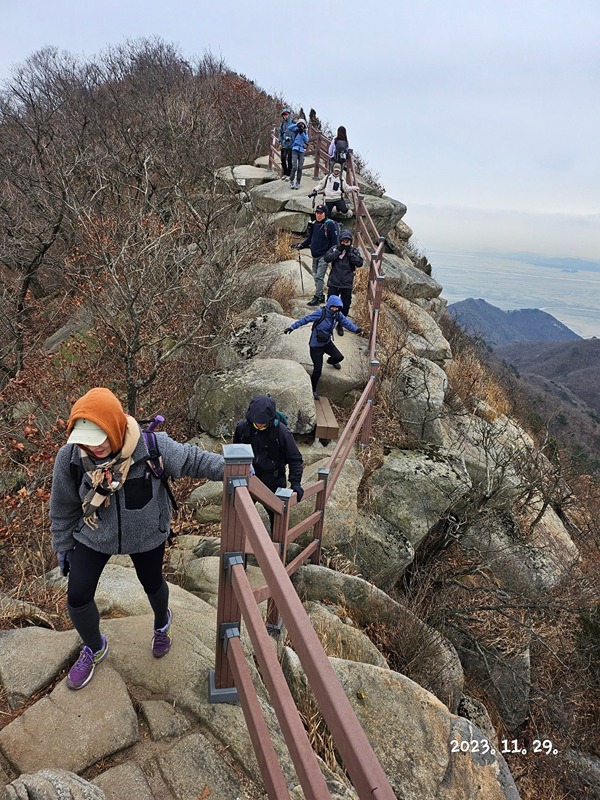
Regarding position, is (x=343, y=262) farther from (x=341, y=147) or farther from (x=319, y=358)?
(x=341, y=147)

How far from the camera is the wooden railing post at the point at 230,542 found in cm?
209

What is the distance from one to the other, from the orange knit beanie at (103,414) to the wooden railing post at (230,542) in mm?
497

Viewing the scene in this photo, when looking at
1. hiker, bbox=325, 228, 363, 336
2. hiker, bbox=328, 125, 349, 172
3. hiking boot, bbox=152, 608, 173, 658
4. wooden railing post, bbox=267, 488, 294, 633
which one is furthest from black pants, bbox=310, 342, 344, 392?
hiker, bbox=328, 125, 349, 172

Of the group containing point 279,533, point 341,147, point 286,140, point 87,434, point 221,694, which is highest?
point 286,140

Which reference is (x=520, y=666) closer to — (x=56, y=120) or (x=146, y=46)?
(x=56, y=120)

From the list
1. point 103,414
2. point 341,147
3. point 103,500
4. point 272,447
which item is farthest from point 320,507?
point 341,147

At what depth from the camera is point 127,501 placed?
2.29 m

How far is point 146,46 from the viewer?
26.1m

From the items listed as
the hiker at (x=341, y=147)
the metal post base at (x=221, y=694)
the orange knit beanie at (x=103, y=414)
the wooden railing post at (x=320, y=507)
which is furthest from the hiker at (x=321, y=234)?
the metal post base at (x=221, y=694)

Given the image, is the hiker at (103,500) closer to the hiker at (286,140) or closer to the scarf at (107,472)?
the scarf at (107,472)

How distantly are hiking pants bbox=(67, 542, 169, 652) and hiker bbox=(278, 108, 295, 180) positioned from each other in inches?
572

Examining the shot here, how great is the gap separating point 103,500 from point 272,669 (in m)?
1.12

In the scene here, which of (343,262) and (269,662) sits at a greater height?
(343,262)

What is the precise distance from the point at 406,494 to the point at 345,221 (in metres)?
9.68
